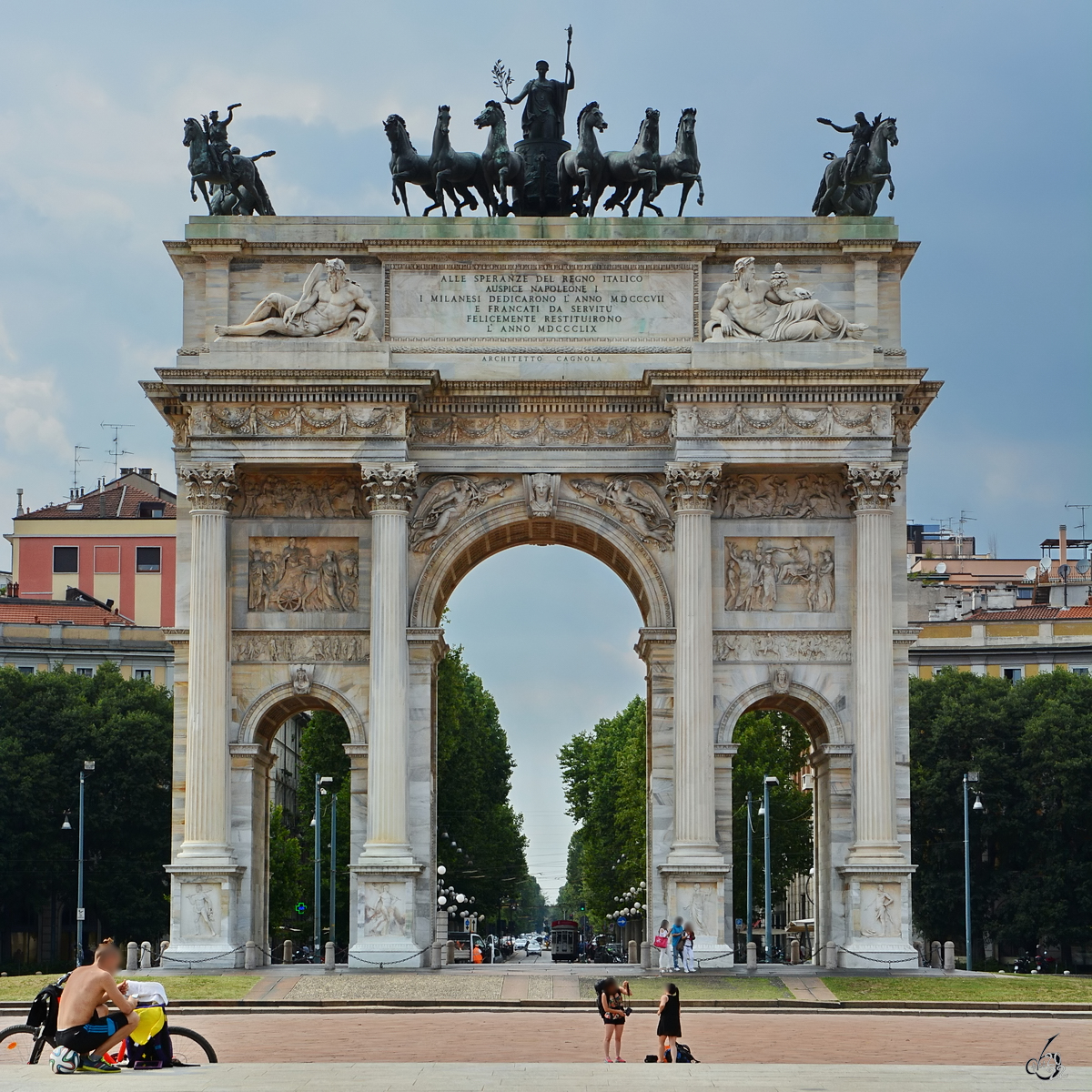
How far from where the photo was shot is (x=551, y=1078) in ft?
79.1

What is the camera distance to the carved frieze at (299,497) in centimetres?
4894

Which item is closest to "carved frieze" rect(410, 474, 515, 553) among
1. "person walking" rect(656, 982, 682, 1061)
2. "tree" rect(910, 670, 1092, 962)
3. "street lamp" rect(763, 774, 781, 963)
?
"street lamp" rect(763, 774, 781, 963)

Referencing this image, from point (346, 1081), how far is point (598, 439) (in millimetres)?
26472

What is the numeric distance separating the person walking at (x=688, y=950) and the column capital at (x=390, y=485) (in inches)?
442

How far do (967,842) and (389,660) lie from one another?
30.7m

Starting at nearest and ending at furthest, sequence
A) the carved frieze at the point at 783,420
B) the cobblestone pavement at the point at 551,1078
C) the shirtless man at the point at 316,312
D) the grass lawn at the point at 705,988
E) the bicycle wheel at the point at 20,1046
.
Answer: the cobblestone pavement at the point at 551,1078
the bicycle wheel at the point at 20,1046
the grass lawn at the point at 705,988
the carved frieze at the point at 783,420
the shirtless man at the point at 316,312

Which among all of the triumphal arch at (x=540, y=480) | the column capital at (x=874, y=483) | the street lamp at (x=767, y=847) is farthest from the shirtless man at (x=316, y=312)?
the street lamp at (x=767, y=847)

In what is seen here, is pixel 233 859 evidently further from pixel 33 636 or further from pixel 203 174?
pixel 33 636

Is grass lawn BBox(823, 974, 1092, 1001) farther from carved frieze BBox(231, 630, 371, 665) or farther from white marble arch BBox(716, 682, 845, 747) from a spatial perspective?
carved frieze BBox(231, 630, 371, 665)

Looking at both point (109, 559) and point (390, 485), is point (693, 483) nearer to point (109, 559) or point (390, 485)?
point (390, 485)

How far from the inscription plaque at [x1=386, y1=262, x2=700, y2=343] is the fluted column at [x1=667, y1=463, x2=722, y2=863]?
12.6ft

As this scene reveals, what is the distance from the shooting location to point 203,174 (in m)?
49.9

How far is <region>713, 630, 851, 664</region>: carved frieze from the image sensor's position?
4856cm

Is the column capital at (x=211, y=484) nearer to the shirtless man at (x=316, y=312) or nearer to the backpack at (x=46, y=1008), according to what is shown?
the shirtless man at (x=316, y=312)
